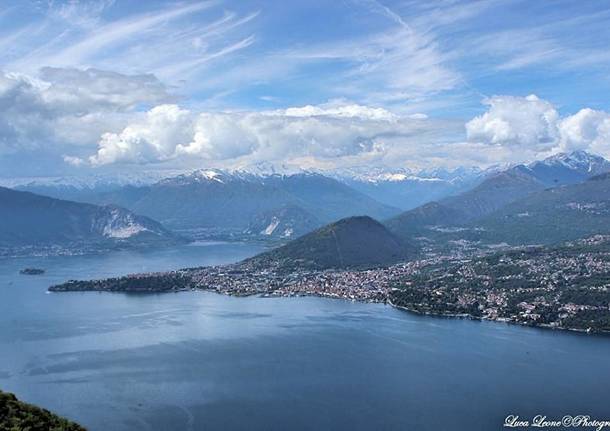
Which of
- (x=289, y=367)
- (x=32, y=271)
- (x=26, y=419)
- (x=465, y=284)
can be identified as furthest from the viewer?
(x=32, y=271)

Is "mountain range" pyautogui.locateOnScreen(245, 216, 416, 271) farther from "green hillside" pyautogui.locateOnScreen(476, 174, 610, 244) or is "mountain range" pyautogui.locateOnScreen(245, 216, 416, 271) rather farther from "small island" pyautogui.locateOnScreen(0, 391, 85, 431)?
"small island" pyautogui.locateOnScreen(0, 391, 85, 431)

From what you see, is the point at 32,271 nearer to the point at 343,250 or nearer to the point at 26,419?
the point at 343,250

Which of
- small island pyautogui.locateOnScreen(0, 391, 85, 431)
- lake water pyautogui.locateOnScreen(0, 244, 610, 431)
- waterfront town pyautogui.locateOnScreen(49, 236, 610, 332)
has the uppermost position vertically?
waterfront town pyautogui.locateOnScreen(49, 236, 610, 332)

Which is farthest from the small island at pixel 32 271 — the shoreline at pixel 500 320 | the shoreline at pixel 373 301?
the shoreline at pixel 500 320

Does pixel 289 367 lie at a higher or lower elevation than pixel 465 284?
lower

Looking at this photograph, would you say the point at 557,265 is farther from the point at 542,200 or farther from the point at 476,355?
the point at 542,200

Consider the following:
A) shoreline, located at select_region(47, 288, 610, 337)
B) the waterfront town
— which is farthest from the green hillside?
shoreline, located at select_region(47, 288, 610, 337)

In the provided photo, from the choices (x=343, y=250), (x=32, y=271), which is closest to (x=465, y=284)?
(x=343, y=250)

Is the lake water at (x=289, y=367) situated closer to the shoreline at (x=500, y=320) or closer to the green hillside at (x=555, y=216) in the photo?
the shoreline at (x=500, y=320)

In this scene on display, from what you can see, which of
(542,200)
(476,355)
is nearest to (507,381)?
(476,355)
